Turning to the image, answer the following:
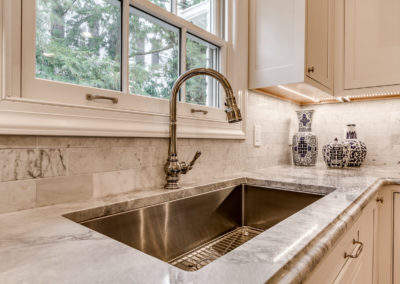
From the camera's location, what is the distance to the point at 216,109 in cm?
132

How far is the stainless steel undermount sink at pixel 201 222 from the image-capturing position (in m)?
0.74

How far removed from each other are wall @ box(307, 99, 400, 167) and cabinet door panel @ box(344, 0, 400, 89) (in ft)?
1.07

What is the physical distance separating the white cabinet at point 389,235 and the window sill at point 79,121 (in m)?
0.95

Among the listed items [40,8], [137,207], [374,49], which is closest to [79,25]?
[40,8]

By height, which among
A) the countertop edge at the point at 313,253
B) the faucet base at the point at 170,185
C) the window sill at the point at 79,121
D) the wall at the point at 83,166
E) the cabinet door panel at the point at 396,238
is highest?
the window sill at the point at 79,121

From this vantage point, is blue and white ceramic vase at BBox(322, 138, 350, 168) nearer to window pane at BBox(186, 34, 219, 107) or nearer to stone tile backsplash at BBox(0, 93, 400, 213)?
stone tile backsplash at BBox(0, 93, 400, 213)

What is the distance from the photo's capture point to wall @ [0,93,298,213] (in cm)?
63

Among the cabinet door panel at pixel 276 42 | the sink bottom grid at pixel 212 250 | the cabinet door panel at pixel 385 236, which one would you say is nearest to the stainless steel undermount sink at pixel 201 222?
the sink bottom grid at pixel 212 250

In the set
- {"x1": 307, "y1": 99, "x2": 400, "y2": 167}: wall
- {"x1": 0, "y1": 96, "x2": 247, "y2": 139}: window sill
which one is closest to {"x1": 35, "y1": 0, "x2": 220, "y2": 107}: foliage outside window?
{"x1": 0, "y1": 96, "x2": 247, "y2": 139}: window sill

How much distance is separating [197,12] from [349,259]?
49.7 inches

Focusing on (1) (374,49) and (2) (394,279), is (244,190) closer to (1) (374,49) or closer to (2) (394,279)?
(2) (394,279)

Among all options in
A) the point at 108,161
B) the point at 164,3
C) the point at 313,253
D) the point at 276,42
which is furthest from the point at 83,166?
the point at 276,42

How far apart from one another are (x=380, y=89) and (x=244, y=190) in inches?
44.7

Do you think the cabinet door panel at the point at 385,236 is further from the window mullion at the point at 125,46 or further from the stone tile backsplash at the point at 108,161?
the window mullion at the point at 125,46
